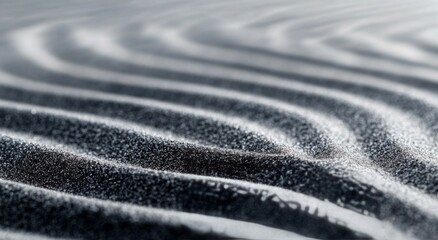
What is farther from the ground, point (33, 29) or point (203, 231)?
point (203, 231)

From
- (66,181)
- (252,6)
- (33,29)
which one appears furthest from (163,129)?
(252,6)

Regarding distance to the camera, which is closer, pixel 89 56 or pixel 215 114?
pixel 215 114

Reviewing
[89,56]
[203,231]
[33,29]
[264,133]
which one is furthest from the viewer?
[33,29]

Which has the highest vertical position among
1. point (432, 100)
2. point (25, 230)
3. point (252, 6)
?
point (25, 230)

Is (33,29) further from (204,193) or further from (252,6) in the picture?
(204,193)

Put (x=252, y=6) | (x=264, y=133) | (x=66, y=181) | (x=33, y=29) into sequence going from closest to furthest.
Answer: (x=66, y=181) → (x=264, y=133) → (x=33, y=29) → (x=252, y=6)

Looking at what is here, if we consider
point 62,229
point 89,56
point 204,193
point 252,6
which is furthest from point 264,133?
point 252,6
